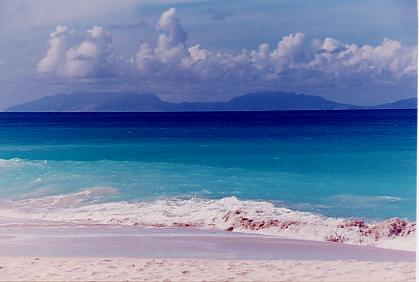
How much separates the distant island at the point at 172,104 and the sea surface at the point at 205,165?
4cm

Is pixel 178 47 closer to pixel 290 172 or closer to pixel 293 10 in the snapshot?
pixel 293 10


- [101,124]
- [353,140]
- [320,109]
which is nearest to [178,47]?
[101,124]

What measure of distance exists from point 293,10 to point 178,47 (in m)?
0.70

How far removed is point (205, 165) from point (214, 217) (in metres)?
0.31

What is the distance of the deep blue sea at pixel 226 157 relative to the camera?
3.38 m

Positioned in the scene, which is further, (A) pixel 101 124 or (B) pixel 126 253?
(A) pixel 101 124

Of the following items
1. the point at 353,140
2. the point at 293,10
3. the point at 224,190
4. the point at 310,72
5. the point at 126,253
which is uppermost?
the point at 293,10

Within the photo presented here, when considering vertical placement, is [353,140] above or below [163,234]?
above

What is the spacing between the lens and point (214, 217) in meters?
3.40

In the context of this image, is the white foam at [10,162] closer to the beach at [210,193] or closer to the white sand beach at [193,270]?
the beach at [210,193]

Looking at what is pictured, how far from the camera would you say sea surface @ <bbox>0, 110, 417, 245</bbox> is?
338 cm

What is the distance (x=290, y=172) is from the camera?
343 cm

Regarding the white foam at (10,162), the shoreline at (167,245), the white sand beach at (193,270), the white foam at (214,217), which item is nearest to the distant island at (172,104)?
the white foam at (10,162)

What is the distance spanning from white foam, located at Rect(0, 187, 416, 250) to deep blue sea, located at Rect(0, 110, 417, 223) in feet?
0.14
